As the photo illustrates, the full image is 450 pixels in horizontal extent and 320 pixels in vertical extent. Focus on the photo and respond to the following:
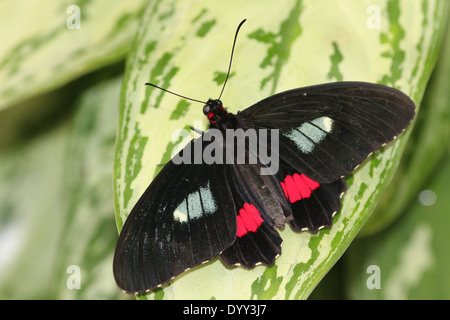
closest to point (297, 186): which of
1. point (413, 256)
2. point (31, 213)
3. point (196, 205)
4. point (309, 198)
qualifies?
point (309, 198)

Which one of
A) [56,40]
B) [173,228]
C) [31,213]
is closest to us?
[173,228]

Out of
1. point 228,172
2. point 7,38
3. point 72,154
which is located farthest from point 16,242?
point 228,172

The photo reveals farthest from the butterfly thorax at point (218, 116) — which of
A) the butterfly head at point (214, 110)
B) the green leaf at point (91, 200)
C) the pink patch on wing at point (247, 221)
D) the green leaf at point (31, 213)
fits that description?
the green leaf at point (31, 213)

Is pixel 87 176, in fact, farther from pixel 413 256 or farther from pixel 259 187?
pixel 413 256

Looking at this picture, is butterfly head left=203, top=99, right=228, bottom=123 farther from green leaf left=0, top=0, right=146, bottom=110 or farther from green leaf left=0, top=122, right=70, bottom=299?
green leaf left=0, top=122, right=70, bottom=299
